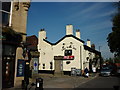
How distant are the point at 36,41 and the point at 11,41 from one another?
26.3 m

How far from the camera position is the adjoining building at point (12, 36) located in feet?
38.7

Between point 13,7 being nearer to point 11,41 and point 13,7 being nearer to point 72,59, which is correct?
point 11,41

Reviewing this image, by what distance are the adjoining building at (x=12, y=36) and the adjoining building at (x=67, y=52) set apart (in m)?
16.9

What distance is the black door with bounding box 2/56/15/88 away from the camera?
11.8 metres

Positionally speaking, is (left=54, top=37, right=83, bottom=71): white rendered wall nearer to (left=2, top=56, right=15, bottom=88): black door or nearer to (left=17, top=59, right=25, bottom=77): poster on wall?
(left=17, top=59, right=25, bottom=77): poster on wall

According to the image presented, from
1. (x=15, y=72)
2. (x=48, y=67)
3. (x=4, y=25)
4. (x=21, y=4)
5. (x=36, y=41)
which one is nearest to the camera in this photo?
(x=4, y=25)

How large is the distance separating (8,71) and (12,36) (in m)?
2.44

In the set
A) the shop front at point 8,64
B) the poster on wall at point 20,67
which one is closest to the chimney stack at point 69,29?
the poster on wall at point 20,67

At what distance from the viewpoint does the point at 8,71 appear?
1220 centimetres

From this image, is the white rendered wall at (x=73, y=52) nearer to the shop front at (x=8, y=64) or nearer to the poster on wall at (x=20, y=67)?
the poster on wall at (x=20, y=67)

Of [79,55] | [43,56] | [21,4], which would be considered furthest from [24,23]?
[43,56]

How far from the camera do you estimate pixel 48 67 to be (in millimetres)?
33844

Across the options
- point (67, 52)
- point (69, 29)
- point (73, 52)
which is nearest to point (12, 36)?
point (73, 52)

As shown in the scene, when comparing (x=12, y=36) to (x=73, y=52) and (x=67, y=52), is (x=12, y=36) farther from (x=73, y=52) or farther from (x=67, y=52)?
(x=67, y=52)
